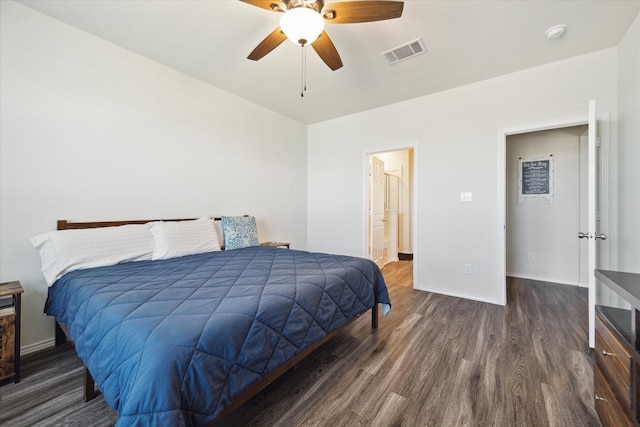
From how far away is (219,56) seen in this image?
2686mm

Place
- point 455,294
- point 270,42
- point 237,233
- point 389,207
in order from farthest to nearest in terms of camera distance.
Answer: point 389,207 → point 455,294 → point 237,233 → point 270,42

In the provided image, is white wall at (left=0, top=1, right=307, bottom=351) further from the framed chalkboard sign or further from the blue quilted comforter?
the framed chalkboard sign

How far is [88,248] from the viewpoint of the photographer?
2.06 m

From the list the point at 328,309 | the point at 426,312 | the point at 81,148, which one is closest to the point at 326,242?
the point at 426,312

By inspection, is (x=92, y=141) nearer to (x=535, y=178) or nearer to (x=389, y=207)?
(x=389, y=207)

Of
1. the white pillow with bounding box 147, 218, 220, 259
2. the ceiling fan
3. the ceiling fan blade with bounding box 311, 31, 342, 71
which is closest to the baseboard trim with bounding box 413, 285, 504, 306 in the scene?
the white pillow with bounding box 147, 218, 220, 259

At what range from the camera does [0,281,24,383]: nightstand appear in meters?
1.66

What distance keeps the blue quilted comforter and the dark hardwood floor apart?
13.1 inches

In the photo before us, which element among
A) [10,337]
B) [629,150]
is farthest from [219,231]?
[629,150]

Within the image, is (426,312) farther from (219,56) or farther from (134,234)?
(219,56)

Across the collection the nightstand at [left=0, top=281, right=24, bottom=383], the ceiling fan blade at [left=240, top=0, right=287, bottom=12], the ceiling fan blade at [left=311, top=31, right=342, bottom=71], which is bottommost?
the nightstand at [left=0, top=281, right=24, bottom=383]

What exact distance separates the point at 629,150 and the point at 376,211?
2954mm

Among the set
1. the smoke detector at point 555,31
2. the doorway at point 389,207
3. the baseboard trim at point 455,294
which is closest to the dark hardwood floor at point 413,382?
the baseboard trim at point 455,294

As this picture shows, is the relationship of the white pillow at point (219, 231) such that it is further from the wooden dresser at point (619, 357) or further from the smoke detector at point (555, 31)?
the smoke detector at point (555, 31)
